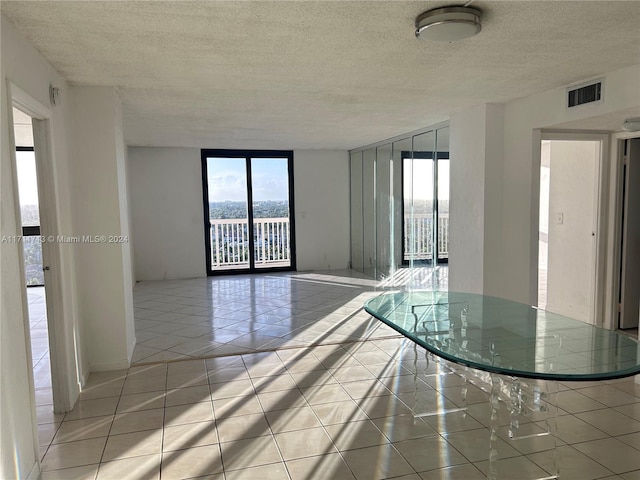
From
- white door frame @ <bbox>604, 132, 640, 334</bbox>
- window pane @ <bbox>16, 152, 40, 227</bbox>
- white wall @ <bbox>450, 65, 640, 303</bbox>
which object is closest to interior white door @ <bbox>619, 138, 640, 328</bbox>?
white door frame @ <bbox>604, 132, 640, 334</bbox>

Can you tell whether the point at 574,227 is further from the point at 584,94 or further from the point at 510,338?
the point at 510,338

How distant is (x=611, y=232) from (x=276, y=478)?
158 inches

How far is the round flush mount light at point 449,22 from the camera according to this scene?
2.12 meters

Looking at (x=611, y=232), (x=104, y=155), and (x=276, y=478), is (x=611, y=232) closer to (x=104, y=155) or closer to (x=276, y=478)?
(x=276, y=478)

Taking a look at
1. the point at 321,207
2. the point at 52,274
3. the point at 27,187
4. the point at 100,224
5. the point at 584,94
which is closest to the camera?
the point at 52,274

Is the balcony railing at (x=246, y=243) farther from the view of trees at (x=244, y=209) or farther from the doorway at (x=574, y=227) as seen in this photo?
the doorway at (x=574, y=227)

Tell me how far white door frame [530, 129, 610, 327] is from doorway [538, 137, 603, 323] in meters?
0.02

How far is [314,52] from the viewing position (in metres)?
2.70

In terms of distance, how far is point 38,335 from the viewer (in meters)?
4.60

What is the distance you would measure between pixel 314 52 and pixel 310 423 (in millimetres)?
2240

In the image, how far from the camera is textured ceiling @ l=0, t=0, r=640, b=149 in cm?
213

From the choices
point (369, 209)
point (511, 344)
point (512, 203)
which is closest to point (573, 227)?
point (512, 203)

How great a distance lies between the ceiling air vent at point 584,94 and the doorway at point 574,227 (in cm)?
87

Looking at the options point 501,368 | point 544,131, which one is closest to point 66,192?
point 501,368
